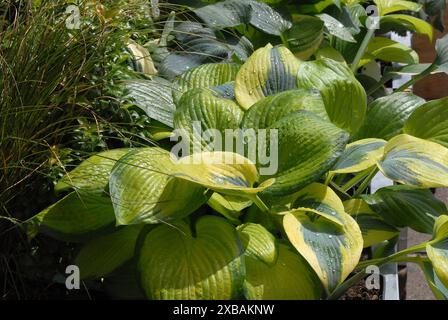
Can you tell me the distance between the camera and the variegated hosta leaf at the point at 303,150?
6.10 feet

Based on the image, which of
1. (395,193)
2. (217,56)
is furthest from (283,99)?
(217,56)

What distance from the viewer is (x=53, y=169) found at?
1937mm

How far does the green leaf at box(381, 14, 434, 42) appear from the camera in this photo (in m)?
3.17

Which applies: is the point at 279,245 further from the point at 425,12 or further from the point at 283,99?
the point at 425,12

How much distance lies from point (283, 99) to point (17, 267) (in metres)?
0.77

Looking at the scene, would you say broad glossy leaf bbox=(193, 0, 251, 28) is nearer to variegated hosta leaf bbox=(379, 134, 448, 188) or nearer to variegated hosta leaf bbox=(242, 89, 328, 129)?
variegated hosta leaf bbox=(242, 89, 328, 129)

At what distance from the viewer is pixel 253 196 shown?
185cm

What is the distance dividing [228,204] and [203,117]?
23cm

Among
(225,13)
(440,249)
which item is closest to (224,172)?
(440,249)

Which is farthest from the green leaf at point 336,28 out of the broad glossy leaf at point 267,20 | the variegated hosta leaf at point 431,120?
the variegated hosta leaf at point 431,120

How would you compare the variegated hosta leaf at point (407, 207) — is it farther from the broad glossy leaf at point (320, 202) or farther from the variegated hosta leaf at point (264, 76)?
the variegated hosta leaf at point (264, 76)

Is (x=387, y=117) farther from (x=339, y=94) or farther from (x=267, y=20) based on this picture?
(x=267, y=20)

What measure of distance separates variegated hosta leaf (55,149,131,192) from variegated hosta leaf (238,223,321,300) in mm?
345

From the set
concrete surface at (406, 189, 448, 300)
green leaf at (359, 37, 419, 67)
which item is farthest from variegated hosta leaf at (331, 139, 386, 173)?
concrete surface at (406, 189, 448, 300)
